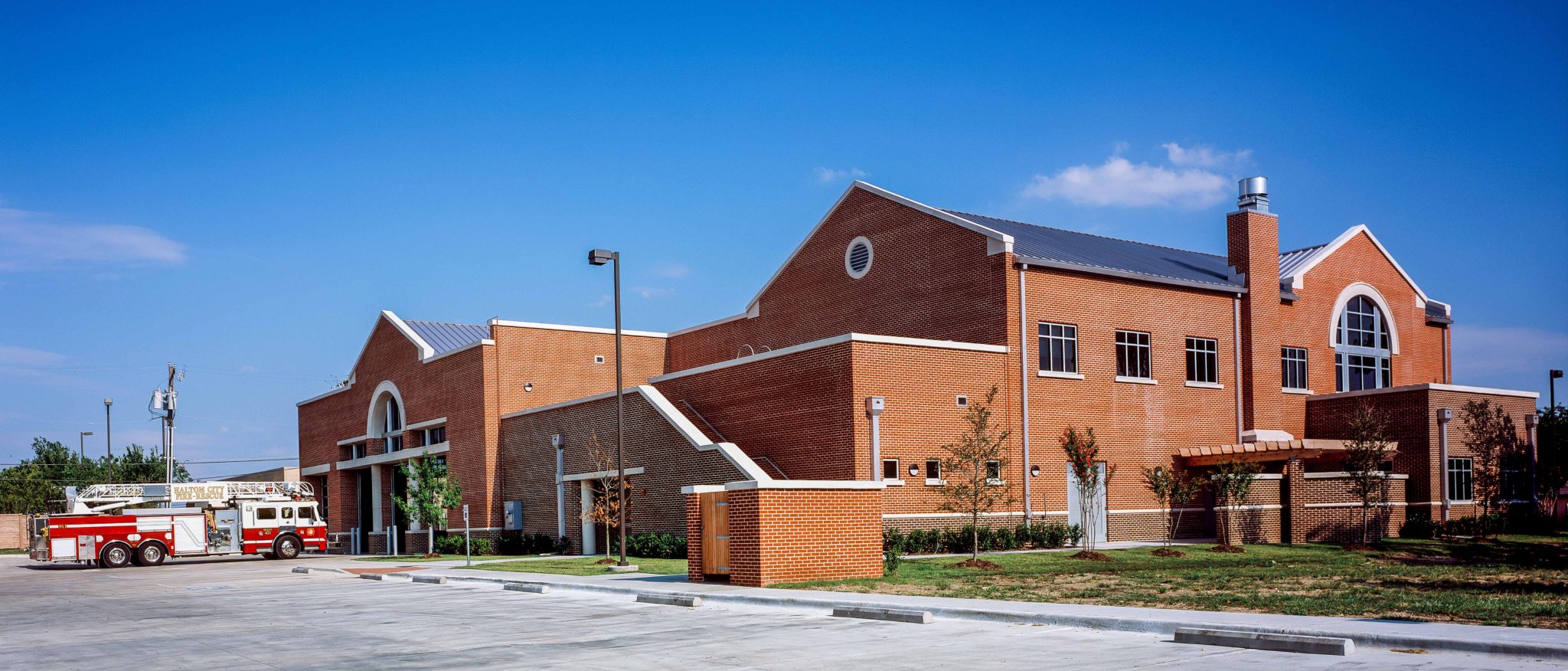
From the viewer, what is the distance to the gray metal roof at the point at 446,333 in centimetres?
5359

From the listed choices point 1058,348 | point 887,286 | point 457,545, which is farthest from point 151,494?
point 1058,348

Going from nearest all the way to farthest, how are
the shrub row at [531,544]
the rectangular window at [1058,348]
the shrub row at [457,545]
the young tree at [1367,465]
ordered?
the young tree at [1367,465], the rectangular window at [1058,348], the shrub row at [531,544], the shrub row at [457,545]

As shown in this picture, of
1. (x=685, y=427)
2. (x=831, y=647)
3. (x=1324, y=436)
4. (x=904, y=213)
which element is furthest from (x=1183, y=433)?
(x=831, y=647)

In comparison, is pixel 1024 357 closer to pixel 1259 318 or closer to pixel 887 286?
pixel 887 286

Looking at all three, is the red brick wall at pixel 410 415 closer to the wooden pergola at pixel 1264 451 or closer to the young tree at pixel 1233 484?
the wooden pergola at pixel 1264 451

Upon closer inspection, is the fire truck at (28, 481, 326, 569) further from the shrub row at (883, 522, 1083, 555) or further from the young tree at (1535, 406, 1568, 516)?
the young tree at (1535, 406, 1568, 516)

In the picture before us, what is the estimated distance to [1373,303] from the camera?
151 feet

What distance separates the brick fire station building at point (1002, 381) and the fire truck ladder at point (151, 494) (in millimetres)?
7925

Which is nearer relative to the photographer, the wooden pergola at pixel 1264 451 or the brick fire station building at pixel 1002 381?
the brick fire station building at pixel 1002 381

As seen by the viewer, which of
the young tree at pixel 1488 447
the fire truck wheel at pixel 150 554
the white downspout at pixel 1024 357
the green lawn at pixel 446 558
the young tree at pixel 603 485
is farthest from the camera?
the fire truck wheel at pixel 150 554

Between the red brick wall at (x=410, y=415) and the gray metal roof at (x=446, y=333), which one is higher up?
the gray metal roof at (x=446, y=333)

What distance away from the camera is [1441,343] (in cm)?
4947

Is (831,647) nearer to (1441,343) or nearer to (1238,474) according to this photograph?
(1238,474)

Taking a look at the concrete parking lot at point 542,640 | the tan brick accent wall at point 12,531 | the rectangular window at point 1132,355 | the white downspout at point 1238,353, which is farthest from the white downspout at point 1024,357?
the tan brick accent wall at point 12,531
